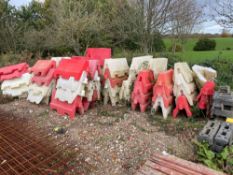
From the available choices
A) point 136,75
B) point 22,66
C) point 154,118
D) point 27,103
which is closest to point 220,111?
point 154,118

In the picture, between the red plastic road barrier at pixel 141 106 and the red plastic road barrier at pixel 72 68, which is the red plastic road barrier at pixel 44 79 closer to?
the red plastic road barrier at pixel 72 68

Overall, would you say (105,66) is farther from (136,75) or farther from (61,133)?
(61,133)

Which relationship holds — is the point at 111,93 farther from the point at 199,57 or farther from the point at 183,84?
the point at 199,57

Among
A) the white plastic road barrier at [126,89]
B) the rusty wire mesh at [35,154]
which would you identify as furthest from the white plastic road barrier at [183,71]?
the rusty wire mesh at [35,154]

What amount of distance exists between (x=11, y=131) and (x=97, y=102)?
1780 millimetres

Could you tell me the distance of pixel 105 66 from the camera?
427 centimetres

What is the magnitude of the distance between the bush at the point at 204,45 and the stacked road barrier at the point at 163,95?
16186 millimetres

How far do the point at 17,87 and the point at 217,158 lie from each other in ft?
15.2

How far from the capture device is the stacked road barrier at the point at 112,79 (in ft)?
13.9

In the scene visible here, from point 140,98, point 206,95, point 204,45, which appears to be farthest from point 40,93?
point 204,45

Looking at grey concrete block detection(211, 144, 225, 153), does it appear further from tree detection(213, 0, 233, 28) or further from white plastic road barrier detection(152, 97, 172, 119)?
tree detection(213, 0, 233, 28)

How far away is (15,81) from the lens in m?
5.23

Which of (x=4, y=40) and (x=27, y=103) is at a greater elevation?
(x=4, y=40)

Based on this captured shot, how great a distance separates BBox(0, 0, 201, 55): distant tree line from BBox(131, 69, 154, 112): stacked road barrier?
4.62m
